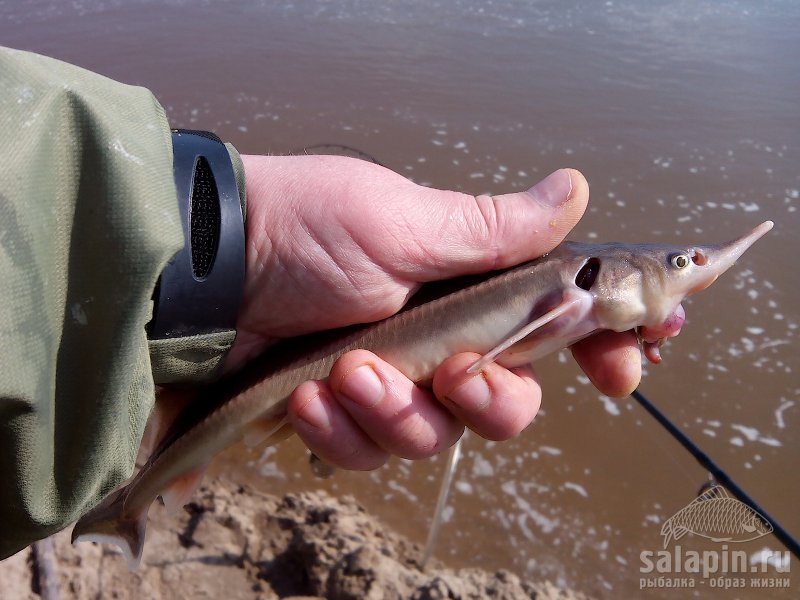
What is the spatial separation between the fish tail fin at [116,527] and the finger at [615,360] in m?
1.83

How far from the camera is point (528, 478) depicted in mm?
4035

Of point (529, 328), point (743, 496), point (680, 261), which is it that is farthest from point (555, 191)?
point (743, 496)

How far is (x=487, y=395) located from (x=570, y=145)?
5.85 meters

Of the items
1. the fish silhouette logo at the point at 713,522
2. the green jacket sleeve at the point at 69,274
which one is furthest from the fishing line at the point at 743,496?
the green jacket sleeve at the point at 69,274

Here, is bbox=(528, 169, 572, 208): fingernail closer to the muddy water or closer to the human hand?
the human hand

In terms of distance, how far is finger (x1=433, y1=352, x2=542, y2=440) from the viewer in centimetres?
217

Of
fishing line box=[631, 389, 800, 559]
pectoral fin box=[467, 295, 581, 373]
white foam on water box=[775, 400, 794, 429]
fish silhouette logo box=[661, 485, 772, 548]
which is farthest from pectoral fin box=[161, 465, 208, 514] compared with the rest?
white foam on water box=[775, 400, 794, 429]

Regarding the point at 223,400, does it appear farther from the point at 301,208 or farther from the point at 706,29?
the point at 706,29

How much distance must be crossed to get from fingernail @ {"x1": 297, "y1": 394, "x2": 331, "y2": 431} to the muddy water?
168 cm

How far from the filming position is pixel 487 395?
2213 mm

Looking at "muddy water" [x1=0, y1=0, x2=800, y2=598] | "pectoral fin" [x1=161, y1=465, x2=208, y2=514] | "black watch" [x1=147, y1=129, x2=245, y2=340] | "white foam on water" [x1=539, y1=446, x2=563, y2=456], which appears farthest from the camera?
"white foam on water" [x1=539, y1=446, x2=563, y2=456]

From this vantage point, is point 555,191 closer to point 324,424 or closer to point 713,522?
point 324,424

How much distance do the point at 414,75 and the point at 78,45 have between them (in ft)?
16.7

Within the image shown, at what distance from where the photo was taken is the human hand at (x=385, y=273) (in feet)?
7.37
